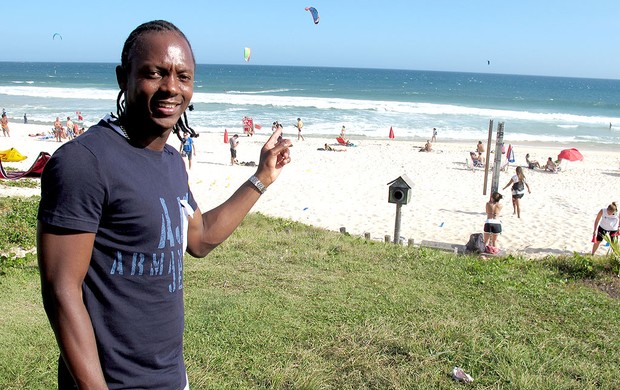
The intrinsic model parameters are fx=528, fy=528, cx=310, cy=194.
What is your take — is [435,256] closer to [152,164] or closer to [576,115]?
[152,164]

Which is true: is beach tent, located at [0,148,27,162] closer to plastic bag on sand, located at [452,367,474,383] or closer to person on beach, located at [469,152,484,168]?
person on beach, located at [469,152,484,168]

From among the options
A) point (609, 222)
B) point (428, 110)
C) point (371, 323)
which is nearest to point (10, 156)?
point (371, 323)

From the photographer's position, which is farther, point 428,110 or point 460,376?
point 428,110

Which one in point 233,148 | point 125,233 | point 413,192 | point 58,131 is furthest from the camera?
point 58,131

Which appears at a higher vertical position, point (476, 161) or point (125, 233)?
point (125, 233)

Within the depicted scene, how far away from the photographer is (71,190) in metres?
1.16

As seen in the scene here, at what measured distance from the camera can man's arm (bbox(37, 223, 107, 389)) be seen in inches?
46.4

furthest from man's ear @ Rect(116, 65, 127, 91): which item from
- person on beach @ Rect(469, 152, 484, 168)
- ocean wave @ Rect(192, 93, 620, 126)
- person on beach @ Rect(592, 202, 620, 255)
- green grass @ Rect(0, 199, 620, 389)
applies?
ocean wave @ Rect(192, 93, 620, 126)

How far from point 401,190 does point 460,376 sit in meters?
5.39

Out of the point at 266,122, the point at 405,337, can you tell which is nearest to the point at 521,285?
the point at 405,337

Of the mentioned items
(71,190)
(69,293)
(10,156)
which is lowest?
(10,156)

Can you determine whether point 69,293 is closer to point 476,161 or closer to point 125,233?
point 125,233

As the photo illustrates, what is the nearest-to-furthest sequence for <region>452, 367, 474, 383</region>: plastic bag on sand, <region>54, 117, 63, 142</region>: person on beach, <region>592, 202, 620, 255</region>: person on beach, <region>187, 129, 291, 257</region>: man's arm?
<region>187, 129, 291, 257</region>: man's arm < <region>452, 367, 474, 383</region>: plastic bag on sand < <region>592, 202, 620, 255</region>: person on beach < <region>54, 117, 63, 142</region>: person on beach

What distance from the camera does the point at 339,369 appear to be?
3.30 m
